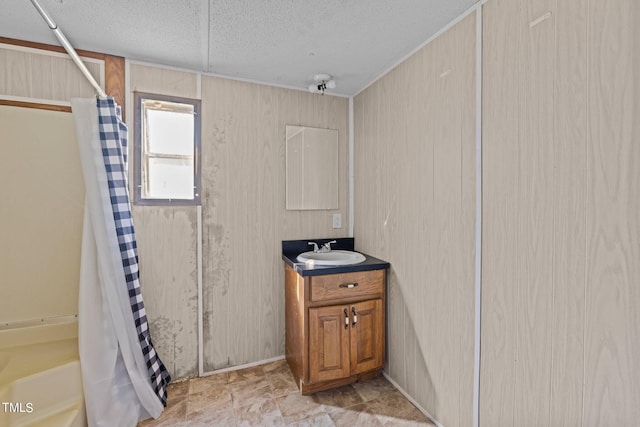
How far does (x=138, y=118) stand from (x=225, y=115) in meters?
0.57

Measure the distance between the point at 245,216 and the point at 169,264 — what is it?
0.62 meters

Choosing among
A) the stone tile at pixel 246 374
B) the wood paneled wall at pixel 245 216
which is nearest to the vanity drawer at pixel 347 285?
the wood paneled wall at pixel 245 216

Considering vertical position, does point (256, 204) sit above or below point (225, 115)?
below

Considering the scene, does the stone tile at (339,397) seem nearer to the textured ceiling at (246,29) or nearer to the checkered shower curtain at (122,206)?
the checkered shower curtain at (122,206)

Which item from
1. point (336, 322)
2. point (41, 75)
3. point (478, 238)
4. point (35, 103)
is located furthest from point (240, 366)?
point (41, 75)

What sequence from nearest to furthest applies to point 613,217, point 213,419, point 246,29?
1. point 613,217
2. point 246,29
3. point 213,419

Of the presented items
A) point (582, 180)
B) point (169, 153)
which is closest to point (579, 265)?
point (582, 180)

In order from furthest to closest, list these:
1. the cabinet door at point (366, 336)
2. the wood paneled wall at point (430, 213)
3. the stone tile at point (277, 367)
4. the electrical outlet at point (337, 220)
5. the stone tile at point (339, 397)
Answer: the electrical outlet at point (337, 220) < the stone tile at point (277, 367) < the cabinet door at point (366, 336) < the stone tile at point (339, 397) < the wood paneled wall at point (430, 213)

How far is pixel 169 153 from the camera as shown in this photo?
2061mm

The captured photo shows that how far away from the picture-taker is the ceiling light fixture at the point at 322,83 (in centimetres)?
211

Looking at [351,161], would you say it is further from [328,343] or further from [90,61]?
[90,61]

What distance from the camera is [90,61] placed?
184 cm

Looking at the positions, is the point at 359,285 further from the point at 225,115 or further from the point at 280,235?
the point at 225,115

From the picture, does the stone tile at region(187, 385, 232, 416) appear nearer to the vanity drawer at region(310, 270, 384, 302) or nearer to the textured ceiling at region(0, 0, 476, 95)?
the vanity drawer at region(310, 270, 384, 302)
